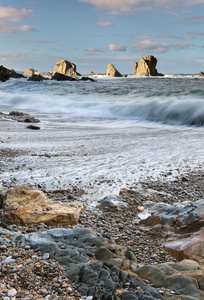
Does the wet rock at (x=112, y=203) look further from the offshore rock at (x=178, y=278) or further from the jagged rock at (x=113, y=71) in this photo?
the jagged rock at (x=113, y=71)

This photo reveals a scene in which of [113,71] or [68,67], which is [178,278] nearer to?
[113,71]

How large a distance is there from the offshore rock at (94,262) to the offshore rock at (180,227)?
1.79ft

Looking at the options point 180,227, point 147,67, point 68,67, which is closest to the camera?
point 180,227

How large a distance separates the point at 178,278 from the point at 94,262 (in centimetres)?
46

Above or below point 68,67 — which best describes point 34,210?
below

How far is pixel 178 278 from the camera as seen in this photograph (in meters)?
1.54

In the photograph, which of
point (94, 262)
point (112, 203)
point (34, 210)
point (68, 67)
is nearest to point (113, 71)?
point (68, 67)

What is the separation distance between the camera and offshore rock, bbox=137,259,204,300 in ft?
4.81

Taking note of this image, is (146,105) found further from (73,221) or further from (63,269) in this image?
(63,269)

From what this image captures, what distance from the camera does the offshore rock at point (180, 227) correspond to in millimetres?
2166

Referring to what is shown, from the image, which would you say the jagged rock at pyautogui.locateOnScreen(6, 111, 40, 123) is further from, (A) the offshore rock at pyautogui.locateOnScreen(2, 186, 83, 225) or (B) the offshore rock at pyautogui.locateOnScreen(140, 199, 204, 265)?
(B) the offshore rock at pyautogui.locateOnScreen(140, 199, 204, 265)

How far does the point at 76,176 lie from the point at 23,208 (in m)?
1.45

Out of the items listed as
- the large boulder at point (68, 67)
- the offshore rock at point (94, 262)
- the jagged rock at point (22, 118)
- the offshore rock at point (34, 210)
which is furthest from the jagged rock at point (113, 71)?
the offshore rock at point (94, 262)

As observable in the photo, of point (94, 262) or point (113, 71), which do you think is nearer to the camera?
point (94, 262)
